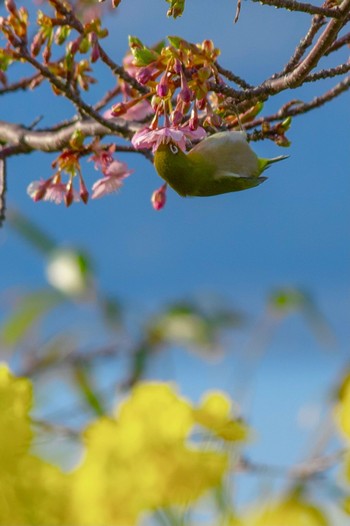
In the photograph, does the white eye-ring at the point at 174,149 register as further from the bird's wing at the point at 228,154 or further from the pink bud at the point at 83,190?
the pink bud at the point at 83,190

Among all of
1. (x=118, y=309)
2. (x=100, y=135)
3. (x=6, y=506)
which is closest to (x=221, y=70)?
(x=100, y=135)

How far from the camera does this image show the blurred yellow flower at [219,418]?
1.50 metres

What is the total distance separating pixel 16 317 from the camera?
322 cm

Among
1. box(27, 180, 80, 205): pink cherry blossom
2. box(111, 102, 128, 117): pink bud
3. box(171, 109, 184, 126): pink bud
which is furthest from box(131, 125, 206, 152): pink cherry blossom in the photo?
box(27, 180, 80, 205): pink cherry blossom

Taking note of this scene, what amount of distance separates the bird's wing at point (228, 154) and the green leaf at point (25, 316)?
1230 millimetres

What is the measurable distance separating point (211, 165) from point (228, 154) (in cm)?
7

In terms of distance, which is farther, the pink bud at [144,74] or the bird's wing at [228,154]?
the bird's wing at [228,154]

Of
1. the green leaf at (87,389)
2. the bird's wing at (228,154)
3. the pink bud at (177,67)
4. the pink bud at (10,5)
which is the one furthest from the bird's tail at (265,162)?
the pink bud at (10,5)

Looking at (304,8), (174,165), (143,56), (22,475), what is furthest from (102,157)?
(22,475)

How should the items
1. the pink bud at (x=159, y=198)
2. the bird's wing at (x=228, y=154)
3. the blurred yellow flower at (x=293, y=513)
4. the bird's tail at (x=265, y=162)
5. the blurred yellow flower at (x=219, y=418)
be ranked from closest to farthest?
the blurred yellow flower at (x=219, y=418) → the blurred yellow flower at (x=293, y=513) → the bird's wing at (x=228, y=154) → the bird's tail at (x=265, y=162) → the pink bud at (x=159, y=198)

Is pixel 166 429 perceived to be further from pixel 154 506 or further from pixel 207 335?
pixel 207 335

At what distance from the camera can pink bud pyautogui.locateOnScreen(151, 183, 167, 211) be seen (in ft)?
8.11

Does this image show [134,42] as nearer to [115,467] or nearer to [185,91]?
[185,91]

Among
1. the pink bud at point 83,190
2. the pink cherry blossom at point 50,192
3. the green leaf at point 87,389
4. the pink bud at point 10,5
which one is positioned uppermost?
the pink bud at point 10,5
